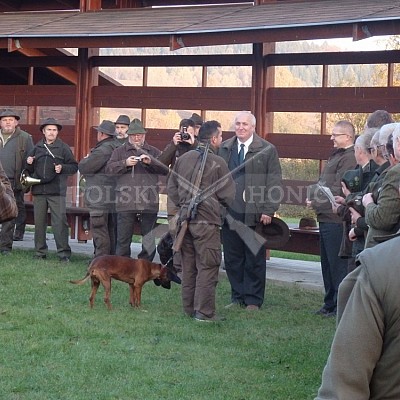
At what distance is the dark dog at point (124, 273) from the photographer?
30.9ft

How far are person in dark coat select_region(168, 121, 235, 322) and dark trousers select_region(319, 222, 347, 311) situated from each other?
3.68 ft

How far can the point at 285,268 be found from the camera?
520 inches

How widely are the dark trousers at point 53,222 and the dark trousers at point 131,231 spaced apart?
1595mm

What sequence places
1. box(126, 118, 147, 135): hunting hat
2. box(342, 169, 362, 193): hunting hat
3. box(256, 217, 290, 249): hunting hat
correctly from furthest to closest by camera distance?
box(126, 118, 147, 135): hunting hat
box(256, 217, 290, 249): hunting hat
box(342, 169, 362, 193): hunting hat

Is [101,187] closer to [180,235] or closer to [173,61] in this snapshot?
[173,61]

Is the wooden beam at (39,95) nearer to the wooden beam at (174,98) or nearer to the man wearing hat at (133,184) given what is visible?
the wooden beam at (174,98)

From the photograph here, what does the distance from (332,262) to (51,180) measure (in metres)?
4.97

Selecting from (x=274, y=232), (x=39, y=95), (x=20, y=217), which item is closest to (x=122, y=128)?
(x=274, y=232)

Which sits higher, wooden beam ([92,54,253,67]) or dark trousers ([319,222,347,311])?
wooden beam ([92,54,253,67])

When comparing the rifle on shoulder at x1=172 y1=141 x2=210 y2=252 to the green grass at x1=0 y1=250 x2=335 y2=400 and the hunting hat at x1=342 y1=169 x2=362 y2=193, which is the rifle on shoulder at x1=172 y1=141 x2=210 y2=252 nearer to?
the green grass at x1=0 y1=250 x2=335 y2=400

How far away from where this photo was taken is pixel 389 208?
240 inches

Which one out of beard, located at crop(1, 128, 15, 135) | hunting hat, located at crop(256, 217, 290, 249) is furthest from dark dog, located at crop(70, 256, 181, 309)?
beard, located at crop(1, 128, 15, 135)

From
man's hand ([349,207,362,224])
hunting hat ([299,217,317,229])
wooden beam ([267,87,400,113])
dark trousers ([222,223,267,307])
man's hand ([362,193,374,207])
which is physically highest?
wooden beam ([267,87,400,113])

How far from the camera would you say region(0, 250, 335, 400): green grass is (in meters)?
6.37
